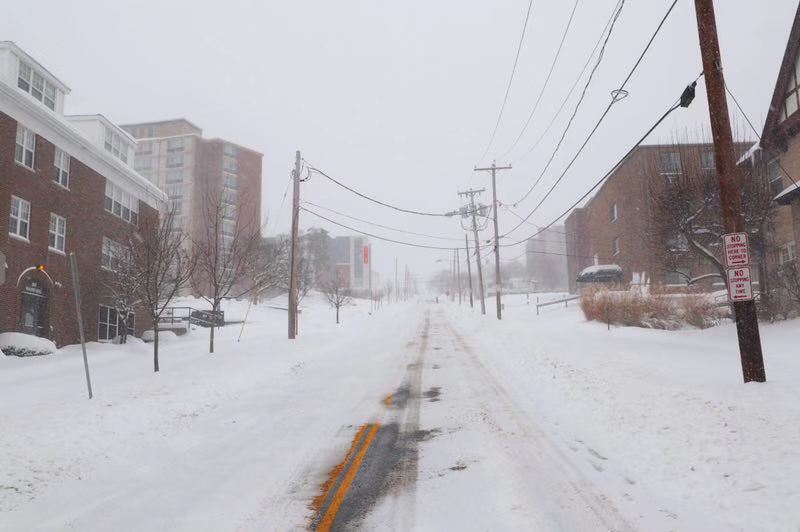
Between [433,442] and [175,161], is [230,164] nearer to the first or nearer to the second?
[175,161]

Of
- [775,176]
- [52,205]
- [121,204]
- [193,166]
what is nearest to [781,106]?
[775,176]

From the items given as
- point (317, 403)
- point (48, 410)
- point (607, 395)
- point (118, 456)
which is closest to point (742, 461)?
point (607, 395)

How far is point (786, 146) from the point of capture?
18453 millimetres

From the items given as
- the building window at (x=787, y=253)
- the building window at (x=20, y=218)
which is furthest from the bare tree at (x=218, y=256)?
the building window at (x=787, y=253)

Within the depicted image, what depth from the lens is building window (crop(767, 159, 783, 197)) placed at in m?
19.2

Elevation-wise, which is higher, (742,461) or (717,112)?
(717,112)

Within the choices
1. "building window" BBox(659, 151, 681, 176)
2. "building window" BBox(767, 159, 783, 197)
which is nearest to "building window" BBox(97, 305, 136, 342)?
"building window" BBox(659, 151, 681, 176)

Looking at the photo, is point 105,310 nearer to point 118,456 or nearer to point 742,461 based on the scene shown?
point 118,456

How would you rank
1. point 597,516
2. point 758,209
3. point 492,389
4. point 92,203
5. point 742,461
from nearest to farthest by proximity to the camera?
point 597,516 < point 742,461 < point 492,389 < point 758,209 < point 92,203

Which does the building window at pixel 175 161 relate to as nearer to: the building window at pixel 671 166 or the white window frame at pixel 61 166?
the white window frame at pixel 61 166

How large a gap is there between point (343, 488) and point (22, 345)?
55.6ft

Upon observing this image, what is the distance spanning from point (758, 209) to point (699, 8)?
39.7ft

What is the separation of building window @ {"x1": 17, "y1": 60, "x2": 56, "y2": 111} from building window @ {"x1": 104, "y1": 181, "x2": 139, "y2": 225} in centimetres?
436

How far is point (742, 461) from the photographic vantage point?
16.6ft
